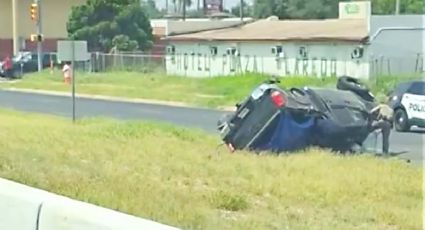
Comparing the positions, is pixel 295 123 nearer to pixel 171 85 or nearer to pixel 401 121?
pixel 401 121

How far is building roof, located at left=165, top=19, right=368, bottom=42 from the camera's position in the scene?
56.1 m

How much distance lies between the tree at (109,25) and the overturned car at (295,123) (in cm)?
5419

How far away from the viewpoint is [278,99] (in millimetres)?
18766

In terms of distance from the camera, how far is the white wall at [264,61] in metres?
54.5

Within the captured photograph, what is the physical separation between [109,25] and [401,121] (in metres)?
45.4

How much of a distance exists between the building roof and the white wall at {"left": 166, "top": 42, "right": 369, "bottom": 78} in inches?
15.9

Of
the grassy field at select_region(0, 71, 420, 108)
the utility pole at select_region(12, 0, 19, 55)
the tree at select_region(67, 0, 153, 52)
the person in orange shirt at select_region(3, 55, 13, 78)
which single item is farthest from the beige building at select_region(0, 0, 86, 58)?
the grassy field at select_region(0, 71, 420, 108)

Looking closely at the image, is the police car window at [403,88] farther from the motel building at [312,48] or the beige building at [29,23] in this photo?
the beige building at [29,23]

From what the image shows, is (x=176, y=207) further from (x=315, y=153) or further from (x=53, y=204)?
(x=315, y=153)

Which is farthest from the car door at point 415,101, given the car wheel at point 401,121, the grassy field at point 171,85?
the grassy field at point 171,85

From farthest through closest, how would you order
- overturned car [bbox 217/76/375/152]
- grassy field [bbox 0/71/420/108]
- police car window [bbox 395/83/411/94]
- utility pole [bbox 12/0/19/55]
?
1. utility pole [bbox 12/0/19/55]
2. grassy field [bbox 0/71/420/108]
3. police car window [bbox 395/83/411/94]
4. overturned car [bbox 217/76/375/152]

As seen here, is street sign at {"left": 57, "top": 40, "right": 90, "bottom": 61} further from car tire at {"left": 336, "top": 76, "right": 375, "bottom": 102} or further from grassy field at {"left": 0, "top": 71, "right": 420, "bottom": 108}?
grassy field at {"left": 0, "top": 71, "right": 420, "bottom": 108}

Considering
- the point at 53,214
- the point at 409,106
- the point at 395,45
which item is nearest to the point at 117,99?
the point at 395,45

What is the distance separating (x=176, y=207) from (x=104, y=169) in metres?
4.15
